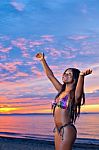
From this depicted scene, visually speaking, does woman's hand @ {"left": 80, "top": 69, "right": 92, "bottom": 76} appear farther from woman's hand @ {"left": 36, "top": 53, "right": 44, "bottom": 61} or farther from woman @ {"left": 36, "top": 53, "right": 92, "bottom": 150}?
woman's hand @ {"left": 36, "top": 53, "right": 44, "bottom": 61}

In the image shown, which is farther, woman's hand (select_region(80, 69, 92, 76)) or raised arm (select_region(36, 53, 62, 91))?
raised arm (select_region(36, 53, 62, 91))

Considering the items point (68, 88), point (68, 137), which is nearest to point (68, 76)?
point (68, 88)

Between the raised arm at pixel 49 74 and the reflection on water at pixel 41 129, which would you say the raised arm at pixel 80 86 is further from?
the reflection on water at pixel 41 129

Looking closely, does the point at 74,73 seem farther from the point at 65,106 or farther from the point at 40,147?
the point at 40,147

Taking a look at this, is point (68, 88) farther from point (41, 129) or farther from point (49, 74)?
point (41, 129)

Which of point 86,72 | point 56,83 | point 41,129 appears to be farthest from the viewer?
point 41,129

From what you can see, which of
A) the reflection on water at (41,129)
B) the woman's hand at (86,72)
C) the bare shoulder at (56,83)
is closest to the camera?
the woman's hand at (86,72)

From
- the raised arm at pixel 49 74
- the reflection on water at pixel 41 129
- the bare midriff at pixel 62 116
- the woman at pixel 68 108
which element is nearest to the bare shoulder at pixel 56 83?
the raised arm at pixel 49 74

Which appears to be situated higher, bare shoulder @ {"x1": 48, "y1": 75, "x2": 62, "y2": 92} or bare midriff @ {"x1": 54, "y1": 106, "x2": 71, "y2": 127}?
bare shoulder @ {"x1": 48, "y1": 75, "x2": 62, "y2": 92}

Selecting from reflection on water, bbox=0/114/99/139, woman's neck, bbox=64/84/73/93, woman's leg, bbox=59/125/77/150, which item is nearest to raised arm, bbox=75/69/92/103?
woman's neck, bbox=64/84/73/93

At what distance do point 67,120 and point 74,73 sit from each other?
0.62 m

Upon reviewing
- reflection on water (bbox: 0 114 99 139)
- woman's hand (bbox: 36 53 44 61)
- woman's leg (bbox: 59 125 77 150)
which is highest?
woman's hand (bbox: 36 53 44 61)

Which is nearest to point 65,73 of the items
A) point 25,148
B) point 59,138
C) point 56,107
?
point 56,107

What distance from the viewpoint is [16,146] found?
1365 cm
